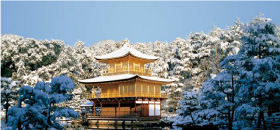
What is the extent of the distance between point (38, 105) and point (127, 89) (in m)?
21.0

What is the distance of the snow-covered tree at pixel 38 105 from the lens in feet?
46.4

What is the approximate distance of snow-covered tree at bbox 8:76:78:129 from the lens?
1416 centimetres

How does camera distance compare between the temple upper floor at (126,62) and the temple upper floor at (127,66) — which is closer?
the temple upper floor at (126,62)

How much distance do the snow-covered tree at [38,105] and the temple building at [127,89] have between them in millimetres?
17776

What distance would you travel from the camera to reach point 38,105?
1518 centimetres

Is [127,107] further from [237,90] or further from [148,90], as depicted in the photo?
[237,90]

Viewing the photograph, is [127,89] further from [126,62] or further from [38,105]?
[38,105]

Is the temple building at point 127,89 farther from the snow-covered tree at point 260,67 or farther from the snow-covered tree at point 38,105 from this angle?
the snow-covered tree at point 260,67

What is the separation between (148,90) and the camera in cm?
3731

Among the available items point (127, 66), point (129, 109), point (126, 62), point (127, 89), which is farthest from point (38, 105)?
point (126, 62)

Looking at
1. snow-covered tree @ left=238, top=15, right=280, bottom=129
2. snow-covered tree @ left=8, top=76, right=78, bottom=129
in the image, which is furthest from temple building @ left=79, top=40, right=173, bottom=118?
snow-covered tree @ left=238, top=15, right=280, bottom=129

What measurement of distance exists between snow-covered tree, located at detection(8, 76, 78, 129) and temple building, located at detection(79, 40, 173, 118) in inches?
700

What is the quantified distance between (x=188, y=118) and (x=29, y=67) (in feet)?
112

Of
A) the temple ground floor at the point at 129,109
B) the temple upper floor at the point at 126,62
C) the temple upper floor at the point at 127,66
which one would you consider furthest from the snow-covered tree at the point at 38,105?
the temple upper floor at the point at 127,66
